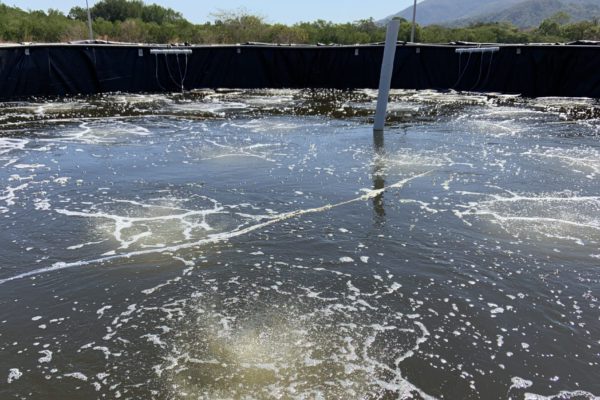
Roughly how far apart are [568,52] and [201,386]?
1334 centimetres

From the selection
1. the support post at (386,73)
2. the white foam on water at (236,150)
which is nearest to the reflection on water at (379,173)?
the support post at (386,73)

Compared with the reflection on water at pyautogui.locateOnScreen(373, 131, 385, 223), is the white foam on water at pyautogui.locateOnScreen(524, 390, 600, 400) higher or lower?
lower

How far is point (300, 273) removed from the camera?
10.8 feet

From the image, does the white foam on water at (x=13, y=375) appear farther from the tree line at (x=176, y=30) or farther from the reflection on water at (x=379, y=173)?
the tree line at (x=176, y=30)

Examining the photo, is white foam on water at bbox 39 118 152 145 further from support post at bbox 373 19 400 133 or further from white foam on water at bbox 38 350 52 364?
white foam on water at bbox 38 350 52 364

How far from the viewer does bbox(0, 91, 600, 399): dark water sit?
2.36m

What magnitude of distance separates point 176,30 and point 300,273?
3534 centimetres

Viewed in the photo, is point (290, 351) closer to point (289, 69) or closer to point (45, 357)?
point (45, 357)

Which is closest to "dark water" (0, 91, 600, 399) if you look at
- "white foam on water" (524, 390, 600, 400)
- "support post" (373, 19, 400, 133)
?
"white foam on water" (524, 390, 600, 400)

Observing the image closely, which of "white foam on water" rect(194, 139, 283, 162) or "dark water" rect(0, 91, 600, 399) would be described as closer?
"dark water" rect(0, 91, 600, 399)

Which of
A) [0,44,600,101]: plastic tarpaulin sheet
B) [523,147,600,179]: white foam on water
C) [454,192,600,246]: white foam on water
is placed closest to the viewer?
[454,192,600,246]: white foam on water

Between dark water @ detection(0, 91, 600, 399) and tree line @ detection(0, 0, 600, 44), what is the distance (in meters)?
26.1

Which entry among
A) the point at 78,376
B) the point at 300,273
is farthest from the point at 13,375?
the point at 300,273

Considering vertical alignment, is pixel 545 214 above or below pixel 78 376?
above
